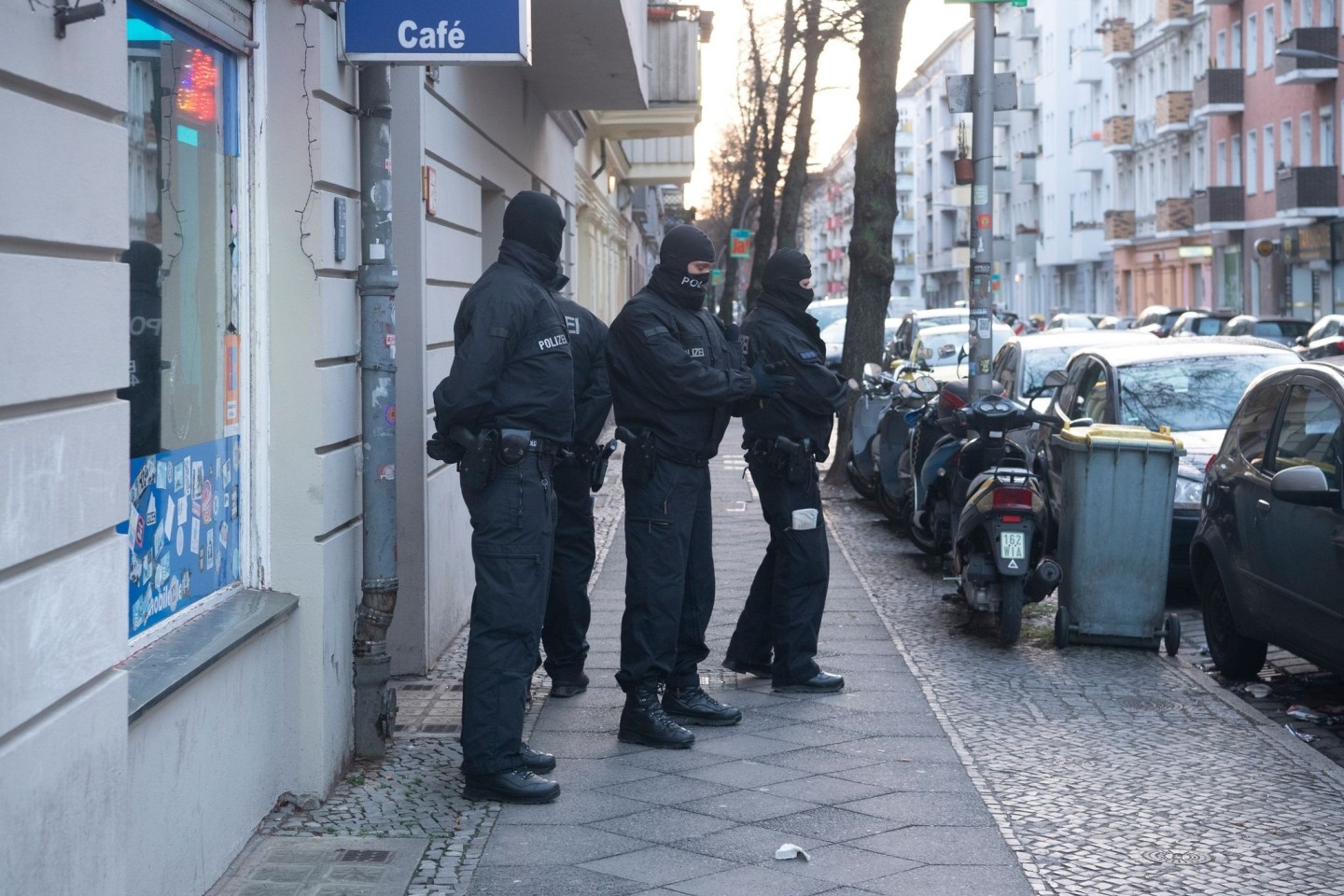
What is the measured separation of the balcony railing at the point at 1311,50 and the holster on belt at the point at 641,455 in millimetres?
43780

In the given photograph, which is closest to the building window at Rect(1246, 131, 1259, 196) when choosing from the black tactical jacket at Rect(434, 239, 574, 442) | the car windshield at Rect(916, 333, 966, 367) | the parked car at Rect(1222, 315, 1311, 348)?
the parked car at Rect(1222, 315, 1311, 348)

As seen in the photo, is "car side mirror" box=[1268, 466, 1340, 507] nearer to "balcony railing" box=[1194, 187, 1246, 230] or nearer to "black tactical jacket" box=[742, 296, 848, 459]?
"black tactical jacket" box=[742, 296, 848, 459]

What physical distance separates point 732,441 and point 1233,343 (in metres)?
13.6

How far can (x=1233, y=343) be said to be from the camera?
12.6 metres

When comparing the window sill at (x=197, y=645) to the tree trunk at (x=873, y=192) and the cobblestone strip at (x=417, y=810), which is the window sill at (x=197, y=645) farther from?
the tree trunk at (x=873, y=192)

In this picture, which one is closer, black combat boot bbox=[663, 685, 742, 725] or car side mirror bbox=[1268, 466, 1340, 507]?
car side mirror bbox=[1268, 466, 1340, 507]

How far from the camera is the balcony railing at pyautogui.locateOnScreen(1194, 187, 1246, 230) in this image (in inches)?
2184

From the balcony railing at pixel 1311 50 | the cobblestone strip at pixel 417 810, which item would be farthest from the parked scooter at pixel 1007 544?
the balcony railing at pixel 1311 50

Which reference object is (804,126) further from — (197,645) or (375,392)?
(197,645)

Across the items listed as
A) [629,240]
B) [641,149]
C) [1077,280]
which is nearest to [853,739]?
[641,149]

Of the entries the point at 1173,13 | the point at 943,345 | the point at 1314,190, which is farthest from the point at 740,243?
the point at 1173,13

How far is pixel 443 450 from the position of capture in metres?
6.09

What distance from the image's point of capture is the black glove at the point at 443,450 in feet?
19.8

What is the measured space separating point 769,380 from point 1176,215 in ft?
189
